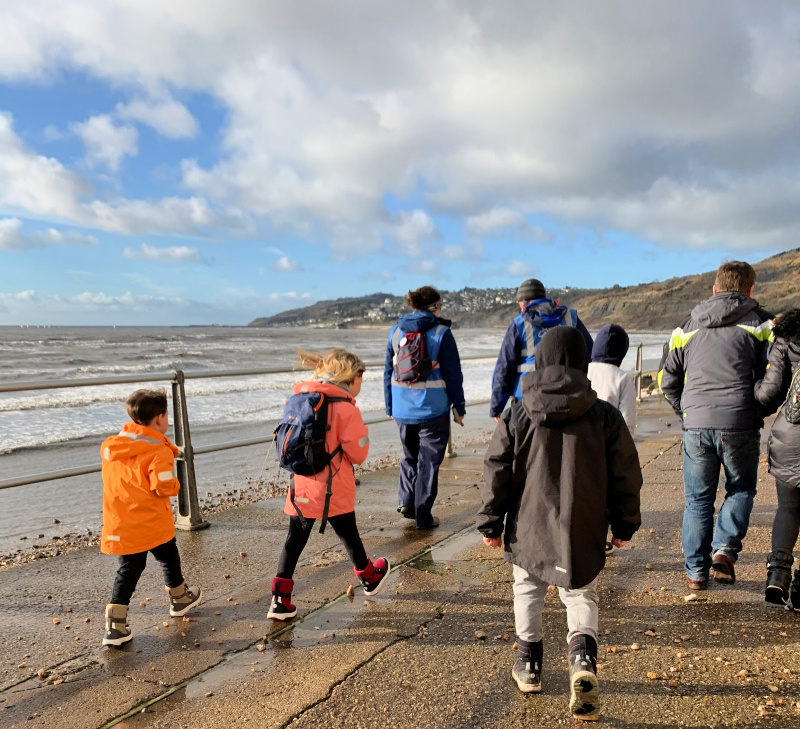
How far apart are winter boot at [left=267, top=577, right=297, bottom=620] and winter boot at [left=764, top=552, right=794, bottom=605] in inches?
94.7

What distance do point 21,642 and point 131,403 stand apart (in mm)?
1219

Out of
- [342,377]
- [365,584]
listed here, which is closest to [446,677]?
[365,584]

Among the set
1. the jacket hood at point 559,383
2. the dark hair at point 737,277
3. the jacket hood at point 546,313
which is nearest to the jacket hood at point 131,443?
the jacket hood at point 559,383

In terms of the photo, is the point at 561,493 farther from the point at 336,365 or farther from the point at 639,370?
the point at 639,370

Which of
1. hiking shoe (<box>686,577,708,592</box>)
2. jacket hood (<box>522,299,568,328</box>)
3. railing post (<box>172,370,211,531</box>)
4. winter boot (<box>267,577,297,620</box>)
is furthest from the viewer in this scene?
railing post (<box>172,370,211,531</box>)

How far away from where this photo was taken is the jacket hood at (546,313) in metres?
4.22

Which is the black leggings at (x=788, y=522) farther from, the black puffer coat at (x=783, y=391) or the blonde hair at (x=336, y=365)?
the blonde hair at (x=336, y=365)

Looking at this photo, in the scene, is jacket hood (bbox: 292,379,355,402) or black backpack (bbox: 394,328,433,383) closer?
jacket hood (bbox: 292,379,355,402)

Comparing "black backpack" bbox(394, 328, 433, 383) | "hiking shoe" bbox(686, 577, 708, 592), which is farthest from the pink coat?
"hiking shoe" bbox(686, 577, 708, 592)

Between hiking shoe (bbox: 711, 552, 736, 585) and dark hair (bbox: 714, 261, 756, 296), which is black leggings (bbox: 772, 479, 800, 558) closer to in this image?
hiking shoe (bbox: 711, 552, 736, 585)

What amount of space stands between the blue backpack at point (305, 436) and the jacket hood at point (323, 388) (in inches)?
0.9

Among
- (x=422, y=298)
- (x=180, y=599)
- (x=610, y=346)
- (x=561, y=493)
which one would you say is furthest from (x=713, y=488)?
(x=180, y=599)

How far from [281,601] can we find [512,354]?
2.22 metres

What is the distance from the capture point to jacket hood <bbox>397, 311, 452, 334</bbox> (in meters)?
4.49
